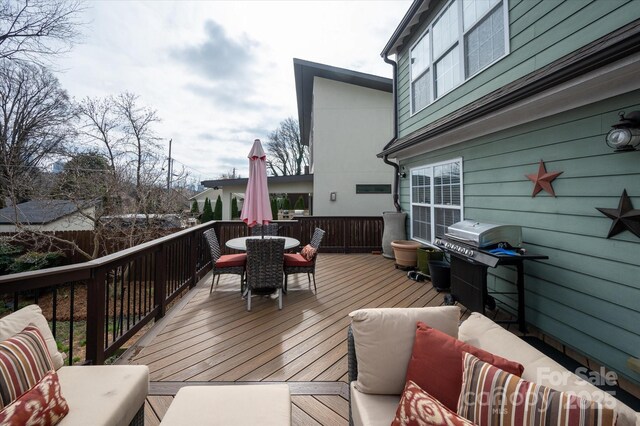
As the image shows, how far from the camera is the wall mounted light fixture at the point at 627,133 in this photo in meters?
1.90

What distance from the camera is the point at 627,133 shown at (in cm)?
191

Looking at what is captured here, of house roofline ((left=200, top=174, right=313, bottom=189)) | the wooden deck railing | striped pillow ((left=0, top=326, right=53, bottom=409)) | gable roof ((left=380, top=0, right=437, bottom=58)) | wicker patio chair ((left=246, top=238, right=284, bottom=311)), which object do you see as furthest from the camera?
house roofline ((left=200, top=174, right=313, bottom=189))

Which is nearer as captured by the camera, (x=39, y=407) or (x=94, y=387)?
(x=39, y=407)

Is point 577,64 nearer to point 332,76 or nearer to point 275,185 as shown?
point 332,76

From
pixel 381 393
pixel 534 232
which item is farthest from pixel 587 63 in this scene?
pixel 381 393

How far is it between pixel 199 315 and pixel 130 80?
9.90 meters

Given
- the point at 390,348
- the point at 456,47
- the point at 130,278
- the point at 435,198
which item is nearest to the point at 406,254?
the point at 435,198

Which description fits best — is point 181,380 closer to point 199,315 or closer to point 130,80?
point 199,315

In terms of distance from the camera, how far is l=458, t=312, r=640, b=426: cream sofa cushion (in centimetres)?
89

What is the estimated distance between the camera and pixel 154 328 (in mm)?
2975

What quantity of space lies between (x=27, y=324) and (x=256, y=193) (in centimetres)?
272

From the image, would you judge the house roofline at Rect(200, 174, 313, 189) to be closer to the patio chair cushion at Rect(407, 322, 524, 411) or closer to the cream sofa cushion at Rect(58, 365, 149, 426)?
the cream sofa cushion at Rect(58, 365, 149, 426)

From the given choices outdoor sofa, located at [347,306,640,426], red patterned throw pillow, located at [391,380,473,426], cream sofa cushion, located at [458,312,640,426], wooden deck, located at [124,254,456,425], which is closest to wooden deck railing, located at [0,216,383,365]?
wooden deck, located at [124,254,456,425]

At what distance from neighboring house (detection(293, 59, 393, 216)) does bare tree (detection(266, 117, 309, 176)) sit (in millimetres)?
16489
